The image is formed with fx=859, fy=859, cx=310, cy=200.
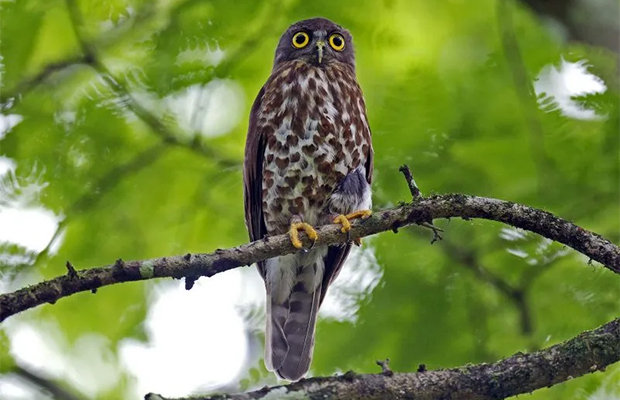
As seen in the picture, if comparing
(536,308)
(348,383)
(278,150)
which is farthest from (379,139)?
(348,383)

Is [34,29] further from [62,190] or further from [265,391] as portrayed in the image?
[265,391]

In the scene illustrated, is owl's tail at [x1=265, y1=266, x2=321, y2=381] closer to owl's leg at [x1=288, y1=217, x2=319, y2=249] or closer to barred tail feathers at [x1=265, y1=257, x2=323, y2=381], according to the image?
barred tail feathers at [x1=265, y1=257, x2=323, y2=381]

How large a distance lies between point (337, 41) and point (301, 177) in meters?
1.29

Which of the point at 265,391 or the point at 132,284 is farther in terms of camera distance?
the point at 132,284

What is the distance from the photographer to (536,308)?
17.5 feet

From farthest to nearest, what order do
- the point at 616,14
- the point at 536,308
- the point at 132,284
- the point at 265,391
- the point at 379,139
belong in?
the point at 132,284
the point at 379,139
the point at 536,308
the point at 616,14
the point at 265,391

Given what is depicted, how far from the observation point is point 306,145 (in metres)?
5.57

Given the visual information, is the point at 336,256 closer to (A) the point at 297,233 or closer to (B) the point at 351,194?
(B) the point at 351,194

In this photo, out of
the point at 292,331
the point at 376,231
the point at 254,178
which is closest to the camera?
the point at 376,231

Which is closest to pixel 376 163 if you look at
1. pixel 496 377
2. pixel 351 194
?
pixel 351 194

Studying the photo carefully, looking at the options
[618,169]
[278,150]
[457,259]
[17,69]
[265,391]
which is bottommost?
[265,391]

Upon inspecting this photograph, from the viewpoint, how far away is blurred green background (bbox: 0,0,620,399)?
532cm

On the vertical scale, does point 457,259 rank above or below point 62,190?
below

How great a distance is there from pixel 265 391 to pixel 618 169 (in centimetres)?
317
